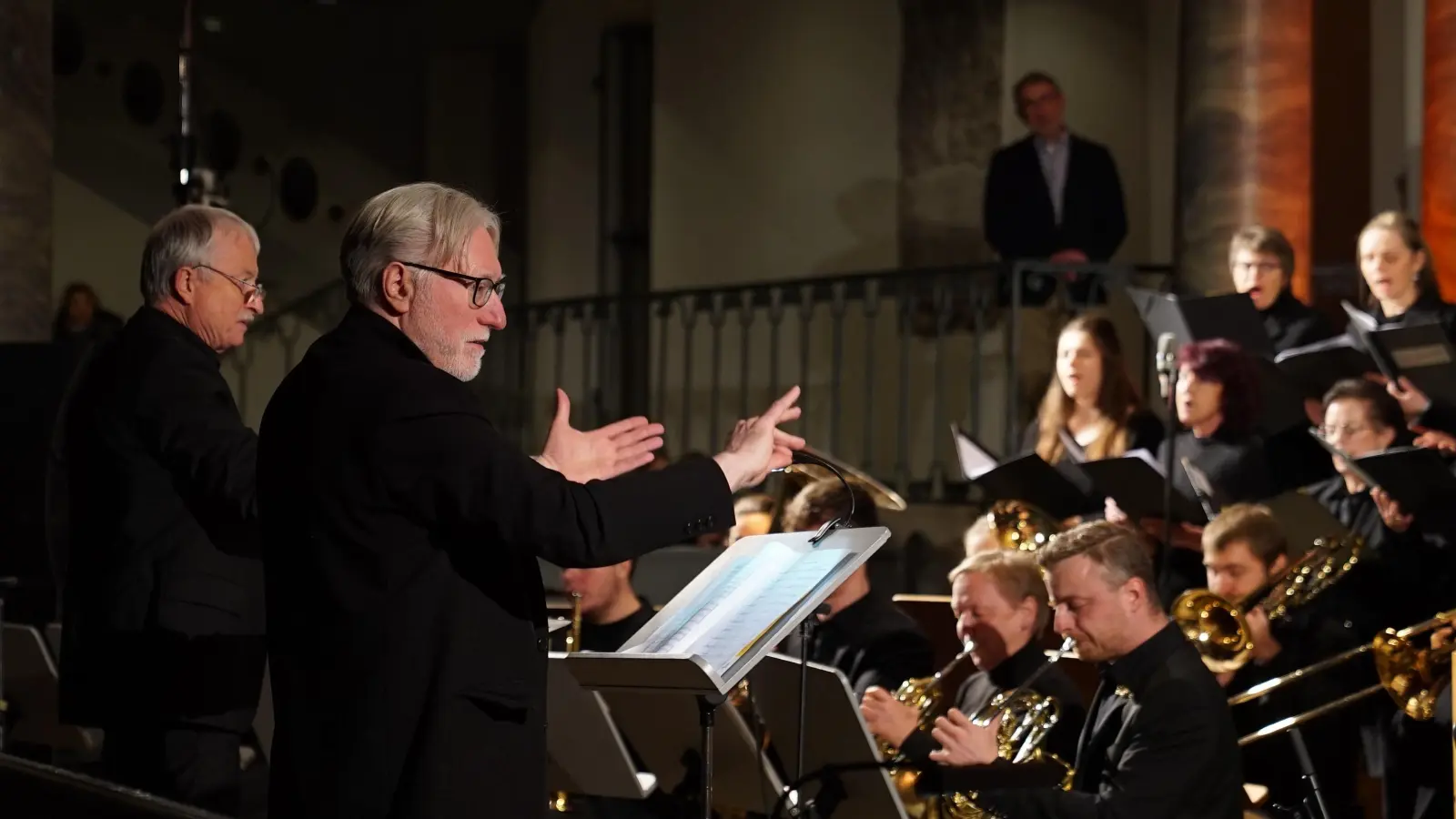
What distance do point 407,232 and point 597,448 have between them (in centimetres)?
42

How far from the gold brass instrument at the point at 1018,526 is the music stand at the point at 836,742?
2190 millimetres

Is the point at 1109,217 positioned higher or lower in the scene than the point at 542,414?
higher

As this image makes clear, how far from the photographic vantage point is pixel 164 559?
372 centimetres

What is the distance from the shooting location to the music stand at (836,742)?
3.96 metres

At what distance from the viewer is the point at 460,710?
2635mm

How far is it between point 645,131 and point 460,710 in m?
11.1

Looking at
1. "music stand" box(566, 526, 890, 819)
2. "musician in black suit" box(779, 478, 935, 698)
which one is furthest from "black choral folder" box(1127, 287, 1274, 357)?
"music stand" box(566, 526, 890, 819)

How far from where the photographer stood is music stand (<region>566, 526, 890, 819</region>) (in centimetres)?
287

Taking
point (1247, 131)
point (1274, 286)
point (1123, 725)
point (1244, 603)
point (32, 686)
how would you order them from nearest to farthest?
point (1123, 725), point (1244, 603), point (32, 686), point (1274, 286), point (1247, 131)

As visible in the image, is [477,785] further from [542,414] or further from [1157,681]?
[542,414]

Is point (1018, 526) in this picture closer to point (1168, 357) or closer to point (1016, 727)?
point (1168, 357)

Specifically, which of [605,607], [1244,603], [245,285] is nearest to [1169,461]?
[1244,603]

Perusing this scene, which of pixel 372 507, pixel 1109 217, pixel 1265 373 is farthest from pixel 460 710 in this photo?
pixel 1109 217

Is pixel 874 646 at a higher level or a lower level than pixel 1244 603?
lower
